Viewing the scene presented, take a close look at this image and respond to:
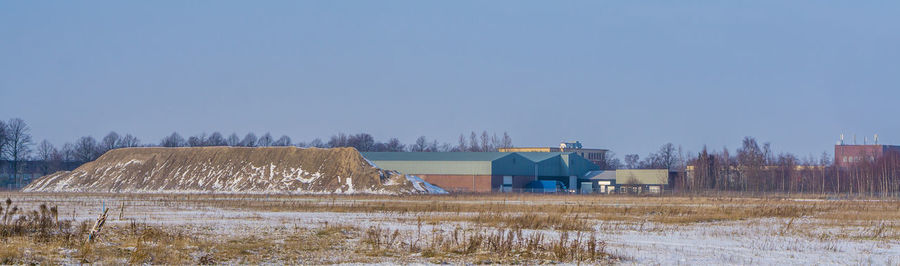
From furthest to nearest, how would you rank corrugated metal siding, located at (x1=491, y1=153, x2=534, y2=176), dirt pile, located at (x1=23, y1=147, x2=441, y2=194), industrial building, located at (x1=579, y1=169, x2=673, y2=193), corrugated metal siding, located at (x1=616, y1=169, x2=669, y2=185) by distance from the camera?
corrugated metal siding, located at (x1=616, y1=169, x2=669, y2=185) → industrial building, located at (x1=579, y1=169, x2=673, y2=193) → corrugated metal siding, located at (x1=491, y1=153, x2=534, y2=176) → dirt pile, located at (x1=23, y1=147, x2=441, y2=194)

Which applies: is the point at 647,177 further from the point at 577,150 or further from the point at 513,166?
the point at 577,150

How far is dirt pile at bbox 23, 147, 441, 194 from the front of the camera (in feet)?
309

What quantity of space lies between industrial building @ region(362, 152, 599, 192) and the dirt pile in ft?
32.4

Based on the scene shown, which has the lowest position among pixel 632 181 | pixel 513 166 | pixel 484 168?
pixel 632 181

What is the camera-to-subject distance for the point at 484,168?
104062 mm

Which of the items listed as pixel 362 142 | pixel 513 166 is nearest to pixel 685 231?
pixel 513 166

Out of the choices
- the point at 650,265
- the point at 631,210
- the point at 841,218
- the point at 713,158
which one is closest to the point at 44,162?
the point at 713,158

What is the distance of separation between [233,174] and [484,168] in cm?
2651

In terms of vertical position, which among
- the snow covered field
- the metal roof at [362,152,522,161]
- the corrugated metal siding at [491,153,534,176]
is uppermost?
the metal roof at [362,152,522,161]

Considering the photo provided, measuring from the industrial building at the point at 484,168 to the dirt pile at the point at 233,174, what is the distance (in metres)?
9.87

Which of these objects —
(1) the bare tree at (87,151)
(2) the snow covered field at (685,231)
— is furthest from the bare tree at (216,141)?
(2) the snow covered field at (685,231)

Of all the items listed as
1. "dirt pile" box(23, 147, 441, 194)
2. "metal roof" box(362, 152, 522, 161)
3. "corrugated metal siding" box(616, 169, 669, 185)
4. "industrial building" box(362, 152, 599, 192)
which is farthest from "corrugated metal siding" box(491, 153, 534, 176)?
"dirt pile" box(23, 147, 441, 194)

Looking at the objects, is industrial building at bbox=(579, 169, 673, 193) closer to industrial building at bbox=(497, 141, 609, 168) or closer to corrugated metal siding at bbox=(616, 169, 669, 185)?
corrugated metal siding at bbox=(616, 169, 669, 185)

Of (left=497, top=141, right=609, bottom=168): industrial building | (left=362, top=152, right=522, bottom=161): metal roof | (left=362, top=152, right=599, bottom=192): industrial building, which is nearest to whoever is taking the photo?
(left=362, top=152, right=599, bottom=192): industrial building
